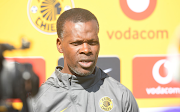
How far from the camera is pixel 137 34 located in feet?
5.36

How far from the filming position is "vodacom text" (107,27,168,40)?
1.62 meters

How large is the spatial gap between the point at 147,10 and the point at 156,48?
33 centimetres

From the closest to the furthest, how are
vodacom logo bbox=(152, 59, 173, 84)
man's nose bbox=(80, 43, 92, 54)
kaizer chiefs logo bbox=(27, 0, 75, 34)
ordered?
man's nose bbox=(80, 43, 92, 54) < kaizer chiefs logo bbox=(27, 0, 75, 34) < vodacom logo bbox=(152, 59, 173, 84)

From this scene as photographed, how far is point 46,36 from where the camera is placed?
156 centimetres

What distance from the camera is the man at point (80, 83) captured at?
961 millimetres

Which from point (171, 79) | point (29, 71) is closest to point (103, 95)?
point (29, 71)

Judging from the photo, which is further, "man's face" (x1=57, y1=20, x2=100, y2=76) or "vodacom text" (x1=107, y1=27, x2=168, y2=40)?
"vodacom text" (x1=107, y1=27, x2=168, y2=40)

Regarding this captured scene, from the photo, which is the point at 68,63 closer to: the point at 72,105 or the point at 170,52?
the point at 72,105

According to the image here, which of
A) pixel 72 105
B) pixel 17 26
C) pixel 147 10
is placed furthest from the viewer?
pixel 147 10

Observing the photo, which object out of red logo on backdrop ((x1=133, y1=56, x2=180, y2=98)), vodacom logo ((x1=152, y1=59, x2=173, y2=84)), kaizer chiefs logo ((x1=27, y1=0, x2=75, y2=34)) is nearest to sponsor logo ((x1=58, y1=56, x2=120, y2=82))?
red logo on backdrop ((x1=133, y1=56, x2=180, y2=98))

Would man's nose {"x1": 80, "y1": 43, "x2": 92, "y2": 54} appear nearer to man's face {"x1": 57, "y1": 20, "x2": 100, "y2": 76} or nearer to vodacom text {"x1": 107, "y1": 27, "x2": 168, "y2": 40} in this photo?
man's face {"x1": 57, "y1": 20, "x2": 100, "y2": 76}

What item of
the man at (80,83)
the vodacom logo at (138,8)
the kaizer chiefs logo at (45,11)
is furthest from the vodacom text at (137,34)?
the man at (80,83)

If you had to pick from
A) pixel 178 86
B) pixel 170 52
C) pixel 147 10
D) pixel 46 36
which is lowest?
pixel 178 86

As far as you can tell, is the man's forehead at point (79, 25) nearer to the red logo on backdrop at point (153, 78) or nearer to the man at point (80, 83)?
the man at point (80, 83)
